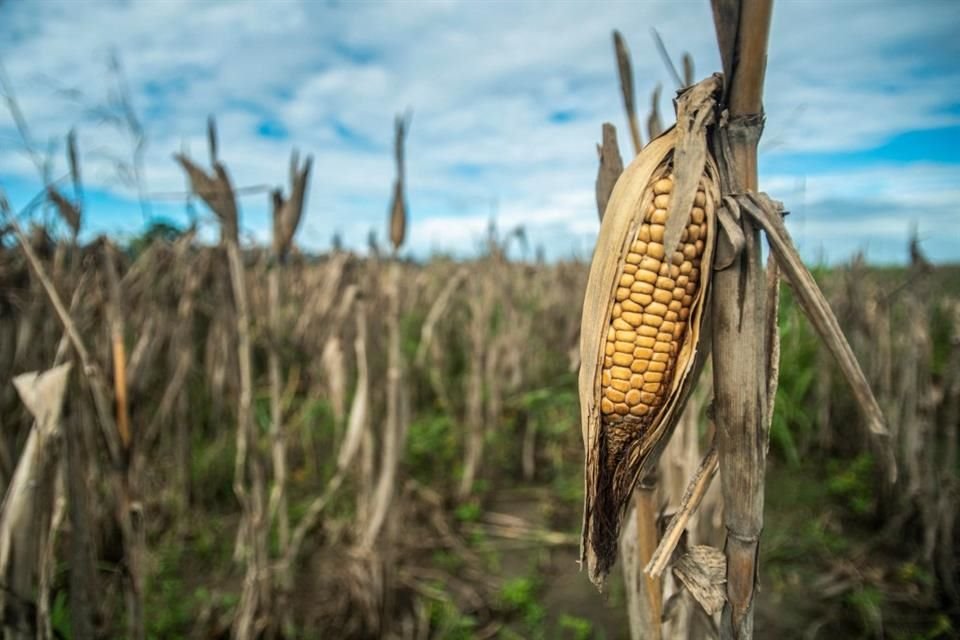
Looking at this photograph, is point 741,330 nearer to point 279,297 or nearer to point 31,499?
point 31,499

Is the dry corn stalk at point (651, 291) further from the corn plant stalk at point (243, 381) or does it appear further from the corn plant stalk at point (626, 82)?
the corn plant stalk at point (243, 381)

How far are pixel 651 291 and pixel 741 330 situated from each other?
131mm

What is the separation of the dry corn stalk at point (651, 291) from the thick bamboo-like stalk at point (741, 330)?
0.03 meters

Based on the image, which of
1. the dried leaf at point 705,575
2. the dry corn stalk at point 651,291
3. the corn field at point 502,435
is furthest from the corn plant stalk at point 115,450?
the dried leaf at point 705,575

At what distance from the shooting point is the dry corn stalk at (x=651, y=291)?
29.0 inches

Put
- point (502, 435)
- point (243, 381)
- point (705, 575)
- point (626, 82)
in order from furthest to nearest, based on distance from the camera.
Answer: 1. point (502, 435)
2. point (243, 381)
3. point (626, 82)
4. point (705, 575)

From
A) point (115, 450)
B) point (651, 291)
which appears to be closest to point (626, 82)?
point (651, 291)

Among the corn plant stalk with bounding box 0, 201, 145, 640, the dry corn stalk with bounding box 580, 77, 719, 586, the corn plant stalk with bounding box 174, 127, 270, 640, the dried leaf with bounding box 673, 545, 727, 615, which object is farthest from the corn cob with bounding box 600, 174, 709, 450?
the corn plant stalk with bounding box 174, 127, 270, 640

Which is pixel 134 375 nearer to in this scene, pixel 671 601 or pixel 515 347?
pixel 671 601

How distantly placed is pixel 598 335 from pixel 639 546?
49cm

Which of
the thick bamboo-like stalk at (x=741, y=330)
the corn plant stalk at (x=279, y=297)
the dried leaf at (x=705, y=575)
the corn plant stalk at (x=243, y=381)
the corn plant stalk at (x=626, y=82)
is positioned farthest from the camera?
the corn plant stalk at (x=279, y=297)

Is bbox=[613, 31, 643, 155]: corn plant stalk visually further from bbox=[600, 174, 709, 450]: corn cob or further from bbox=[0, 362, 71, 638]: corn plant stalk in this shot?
bbox=[0, 362, 71, 638]: corn plant stalk

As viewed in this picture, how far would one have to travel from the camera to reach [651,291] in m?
0.75

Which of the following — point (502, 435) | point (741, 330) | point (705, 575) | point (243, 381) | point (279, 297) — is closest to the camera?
point (741, 330)
